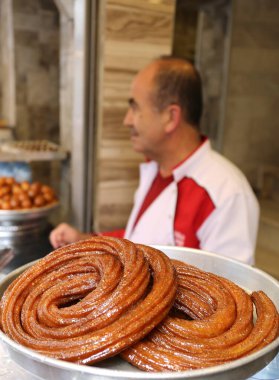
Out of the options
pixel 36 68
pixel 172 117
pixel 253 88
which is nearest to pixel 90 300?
pixel 172 117

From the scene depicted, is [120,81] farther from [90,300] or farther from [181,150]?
[90,300]

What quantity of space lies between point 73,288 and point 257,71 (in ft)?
11.0

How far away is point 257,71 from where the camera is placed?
139 inches

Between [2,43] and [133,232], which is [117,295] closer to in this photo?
[133,232]

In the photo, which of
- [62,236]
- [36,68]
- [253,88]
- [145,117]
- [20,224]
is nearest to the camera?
[62,236]

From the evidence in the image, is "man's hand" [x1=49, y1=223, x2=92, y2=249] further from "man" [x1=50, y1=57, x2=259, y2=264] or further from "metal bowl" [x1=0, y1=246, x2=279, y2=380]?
"metal bowl" [x1=0, y1=246, x2=279, y2=380]

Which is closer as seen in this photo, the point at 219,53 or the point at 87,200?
the point at 87,200

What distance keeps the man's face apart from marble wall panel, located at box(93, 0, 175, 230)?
1.27ft

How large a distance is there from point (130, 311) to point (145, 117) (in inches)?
46.3

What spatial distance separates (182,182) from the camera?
5.00ft

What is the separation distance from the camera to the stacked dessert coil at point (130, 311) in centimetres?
47

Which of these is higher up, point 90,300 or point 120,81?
point 120,81

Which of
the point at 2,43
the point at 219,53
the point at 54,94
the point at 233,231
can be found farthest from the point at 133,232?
the point at 2,43

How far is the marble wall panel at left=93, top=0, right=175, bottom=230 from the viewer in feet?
6.28
